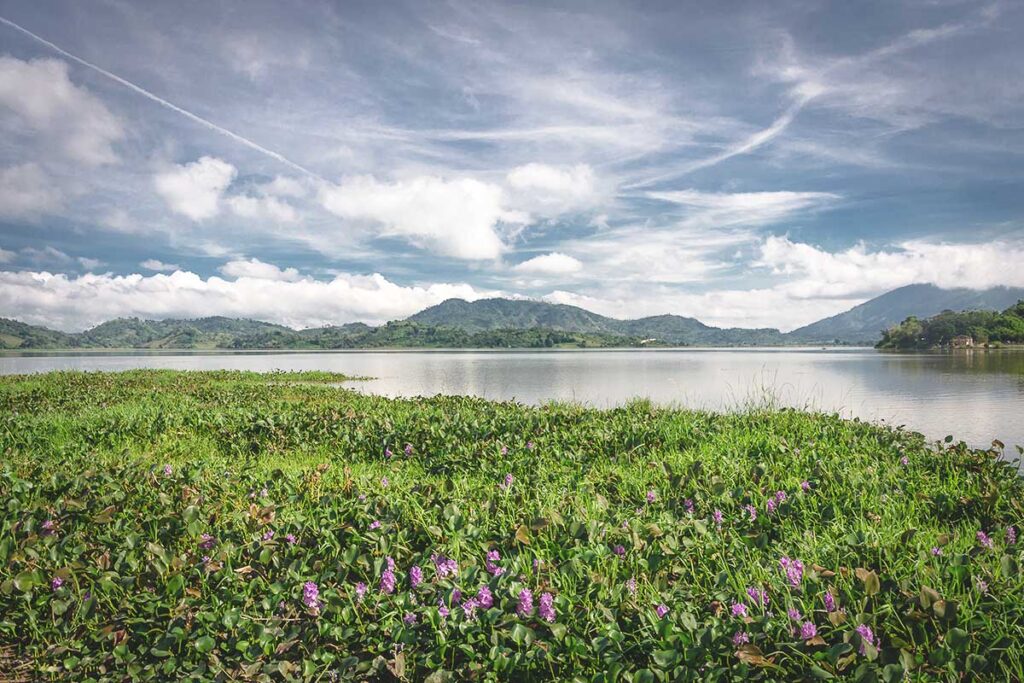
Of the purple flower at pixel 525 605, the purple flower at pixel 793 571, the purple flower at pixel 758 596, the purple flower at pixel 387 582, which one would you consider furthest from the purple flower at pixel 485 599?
the purple flower at pixel 793 571

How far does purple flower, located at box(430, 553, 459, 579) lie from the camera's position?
4398mm

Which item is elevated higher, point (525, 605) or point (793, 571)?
point (793, 571)

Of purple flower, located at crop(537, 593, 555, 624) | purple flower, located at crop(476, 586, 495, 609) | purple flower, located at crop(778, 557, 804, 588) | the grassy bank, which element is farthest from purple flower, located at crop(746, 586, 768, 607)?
purple flower, located at crop(476, 586, 495, 609)

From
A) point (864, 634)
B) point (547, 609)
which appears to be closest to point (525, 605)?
point (547, 609)

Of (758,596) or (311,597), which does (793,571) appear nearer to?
(758,596)

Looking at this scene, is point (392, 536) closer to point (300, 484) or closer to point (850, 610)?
point (300, 484)

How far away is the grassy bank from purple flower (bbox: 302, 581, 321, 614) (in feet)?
0.05

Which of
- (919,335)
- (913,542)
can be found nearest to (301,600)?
(913,542)

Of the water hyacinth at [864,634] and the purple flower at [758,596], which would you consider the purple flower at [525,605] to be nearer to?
the purple flower at [758,596]

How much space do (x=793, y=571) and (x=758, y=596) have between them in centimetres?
39

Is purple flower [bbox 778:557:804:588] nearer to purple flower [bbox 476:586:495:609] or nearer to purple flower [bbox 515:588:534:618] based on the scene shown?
purple flower [bbox 515:588:534:618]

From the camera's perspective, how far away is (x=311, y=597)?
4297mm

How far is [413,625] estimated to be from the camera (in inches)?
158

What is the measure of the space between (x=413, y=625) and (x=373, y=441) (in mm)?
7122
